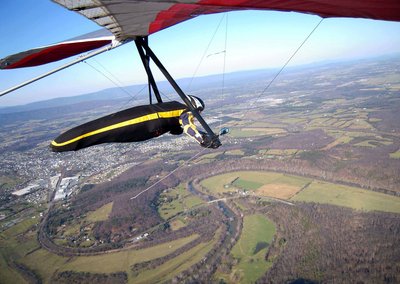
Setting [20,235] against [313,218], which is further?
[20,235]

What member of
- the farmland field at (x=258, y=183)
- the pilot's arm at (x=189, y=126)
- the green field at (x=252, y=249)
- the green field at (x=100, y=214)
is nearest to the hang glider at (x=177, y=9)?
the pilot's arm at (x=189, y=126)

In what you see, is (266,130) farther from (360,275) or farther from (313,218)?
(360,275)

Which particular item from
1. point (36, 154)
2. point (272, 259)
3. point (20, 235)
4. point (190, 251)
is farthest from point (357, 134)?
point (36, 154)

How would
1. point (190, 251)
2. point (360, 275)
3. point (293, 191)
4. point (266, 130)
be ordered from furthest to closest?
point (266, 130) < point (293, 191) < point (190, 251) < point (360, 275)

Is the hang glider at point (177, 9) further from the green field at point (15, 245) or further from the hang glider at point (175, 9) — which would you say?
the green field at point (15, 245)

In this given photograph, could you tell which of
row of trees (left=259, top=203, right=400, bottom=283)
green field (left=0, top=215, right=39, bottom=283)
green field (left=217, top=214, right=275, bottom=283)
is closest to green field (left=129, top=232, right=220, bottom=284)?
green field (left=217, top=214, right=275, bottom=283)

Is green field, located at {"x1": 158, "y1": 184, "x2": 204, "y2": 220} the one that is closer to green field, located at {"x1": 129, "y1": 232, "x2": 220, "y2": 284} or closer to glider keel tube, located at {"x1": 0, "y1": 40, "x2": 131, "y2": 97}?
green field, located at {"x1": 129, "y1": 232, "x2": 220, "y2": 284}
